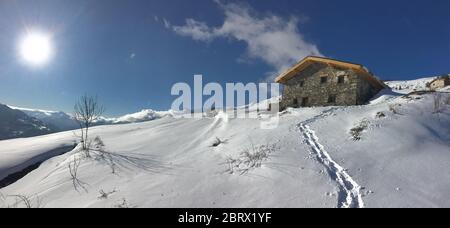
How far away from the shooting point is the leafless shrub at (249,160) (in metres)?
13.0

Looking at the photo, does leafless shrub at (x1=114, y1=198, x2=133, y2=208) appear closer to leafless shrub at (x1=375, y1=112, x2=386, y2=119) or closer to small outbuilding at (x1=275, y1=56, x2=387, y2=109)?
leafless shrub at (x1=375, y1=112, x2=386, y2=119)

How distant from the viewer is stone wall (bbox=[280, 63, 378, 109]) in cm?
2817

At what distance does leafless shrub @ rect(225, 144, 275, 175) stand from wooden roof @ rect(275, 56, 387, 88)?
15.9 meters

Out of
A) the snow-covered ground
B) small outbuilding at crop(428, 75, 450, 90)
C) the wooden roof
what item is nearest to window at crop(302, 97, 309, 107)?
the wooden roof

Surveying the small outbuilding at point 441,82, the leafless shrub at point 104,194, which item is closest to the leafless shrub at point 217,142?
the leafless shrub at point 104,194

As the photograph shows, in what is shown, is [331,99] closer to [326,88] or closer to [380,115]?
[326,88]

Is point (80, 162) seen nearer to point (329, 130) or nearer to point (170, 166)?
point (170, 166)

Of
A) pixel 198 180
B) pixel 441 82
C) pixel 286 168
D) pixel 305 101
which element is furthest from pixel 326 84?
pixel 198 180

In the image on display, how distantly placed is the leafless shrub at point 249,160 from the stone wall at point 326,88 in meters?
15.4

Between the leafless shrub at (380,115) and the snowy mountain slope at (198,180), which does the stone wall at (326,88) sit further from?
Result: the snowy mountain slope at (198,180)

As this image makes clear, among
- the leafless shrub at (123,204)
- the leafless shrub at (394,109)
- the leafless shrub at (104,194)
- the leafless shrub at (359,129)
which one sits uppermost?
the leafless shrub at (394,109)

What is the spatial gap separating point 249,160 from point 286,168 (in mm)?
2088
